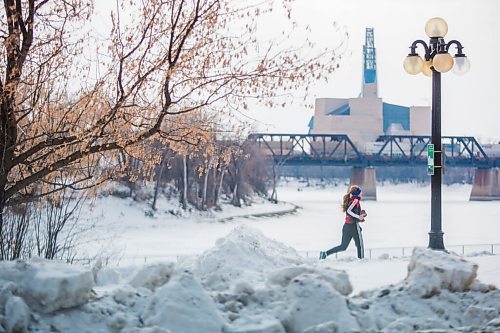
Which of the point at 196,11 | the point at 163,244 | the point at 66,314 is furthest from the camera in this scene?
the point at 163,244

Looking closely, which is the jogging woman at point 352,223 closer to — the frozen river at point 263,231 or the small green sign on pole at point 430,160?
the small green sign on pole at point 430,160

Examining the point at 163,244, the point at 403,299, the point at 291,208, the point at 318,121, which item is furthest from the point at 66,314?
the point at 318,121

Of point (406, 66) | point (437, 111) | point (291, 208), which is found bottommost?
point (291, 208)

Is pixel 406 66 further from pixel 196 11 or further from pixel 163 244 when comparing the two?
pixel 163 244

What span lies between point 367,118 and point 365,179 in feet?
85.7

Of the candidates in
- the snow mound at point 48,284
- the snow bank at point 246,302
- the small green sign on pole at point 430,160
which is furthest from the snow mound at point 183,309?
the small green sign on pole at point 430,160

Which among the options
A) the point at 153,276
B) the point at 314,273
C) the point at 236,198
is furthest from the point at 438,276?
the point at 236,198

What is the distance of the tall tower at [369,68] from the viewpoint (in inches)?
4483

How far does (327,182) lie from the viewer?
382 feet

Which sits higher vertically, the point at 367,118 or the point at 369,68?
the point at 369,68

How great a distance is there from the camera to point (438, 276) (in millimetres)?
6961

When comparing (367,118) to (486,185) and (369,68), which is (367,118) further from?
(486,185)

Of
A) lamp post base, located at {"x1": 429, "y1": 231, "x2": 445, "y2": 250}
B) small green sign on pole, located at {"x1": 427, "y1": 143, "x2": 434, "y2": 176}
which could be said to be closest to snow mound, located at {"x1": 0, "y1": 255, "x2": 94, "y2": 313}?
lamp post base, located at {"x1": 429, "y1": 231, "x2": 445, "y2": 250}

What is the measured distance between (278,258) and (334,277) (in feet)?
10.3
